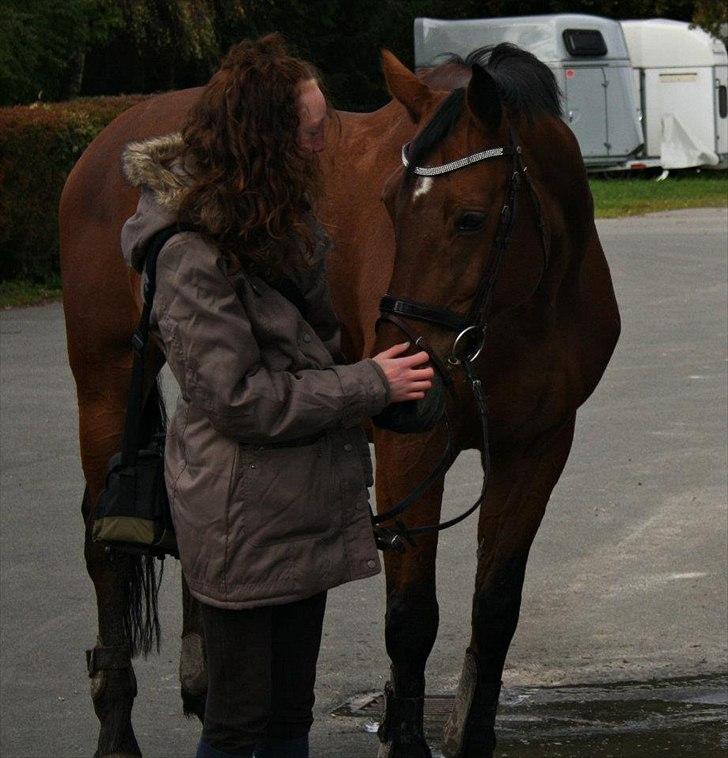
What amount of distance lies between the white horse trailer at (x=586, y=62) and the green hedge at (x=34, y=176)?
15133mm

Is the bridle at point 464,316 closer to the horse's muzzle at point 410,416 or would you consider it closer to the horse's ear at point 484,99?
the horse's ear at point 484,99

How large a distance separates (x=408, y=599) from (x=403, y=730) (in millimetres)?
351

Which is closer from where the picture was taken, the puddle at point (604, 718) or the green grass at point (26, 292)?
the puddle at point (604, 718)

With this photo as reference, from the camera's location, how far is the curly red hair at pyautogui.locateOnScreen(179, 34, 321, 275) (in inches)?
119

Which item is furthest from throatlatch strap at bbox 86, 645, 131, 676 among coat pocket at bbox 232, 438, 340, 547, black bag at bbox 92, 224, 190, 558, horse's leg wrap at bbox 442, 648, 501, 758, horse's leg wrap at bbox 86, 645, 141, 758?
coat pocket at bbox 232, 438, 340, 547

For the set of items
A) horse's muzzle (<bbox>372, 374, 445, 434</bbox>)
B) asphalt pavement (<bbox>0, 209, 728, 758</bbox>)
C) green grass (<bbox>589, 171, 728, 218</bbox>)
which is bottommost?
green grass (<bbox>589, 171, 728, 218</bbox>)

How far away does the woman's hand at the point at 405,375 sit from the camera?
10.4ft

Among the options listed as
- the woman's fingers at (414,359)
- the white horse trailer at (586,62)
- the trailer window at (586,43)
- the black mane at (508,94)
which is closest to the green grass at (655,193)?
the white horse trailer at (586,62)

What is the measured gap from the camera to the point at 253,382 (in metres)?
3.01

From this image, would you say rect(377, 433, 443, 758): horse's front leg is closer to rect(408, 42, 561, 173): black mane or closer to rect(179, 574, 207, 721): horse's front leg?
rect(179, 574, 207, 721): horse's front leg

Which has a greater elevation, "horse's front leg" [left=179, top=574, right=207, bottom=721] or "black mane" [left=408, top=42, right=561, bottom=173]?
"black mane" [left=408, top=42, right=561, bottom=173]

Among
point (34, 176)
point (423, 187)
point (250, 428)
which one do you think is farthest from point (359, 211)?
point (34, 176)

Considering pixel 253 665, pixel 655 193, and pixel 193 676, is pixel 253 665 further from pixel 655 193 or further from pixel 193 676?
pixel 655 193

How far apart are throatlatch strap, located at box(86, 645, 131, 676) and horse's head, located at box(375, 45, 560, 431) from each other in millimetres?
1641
